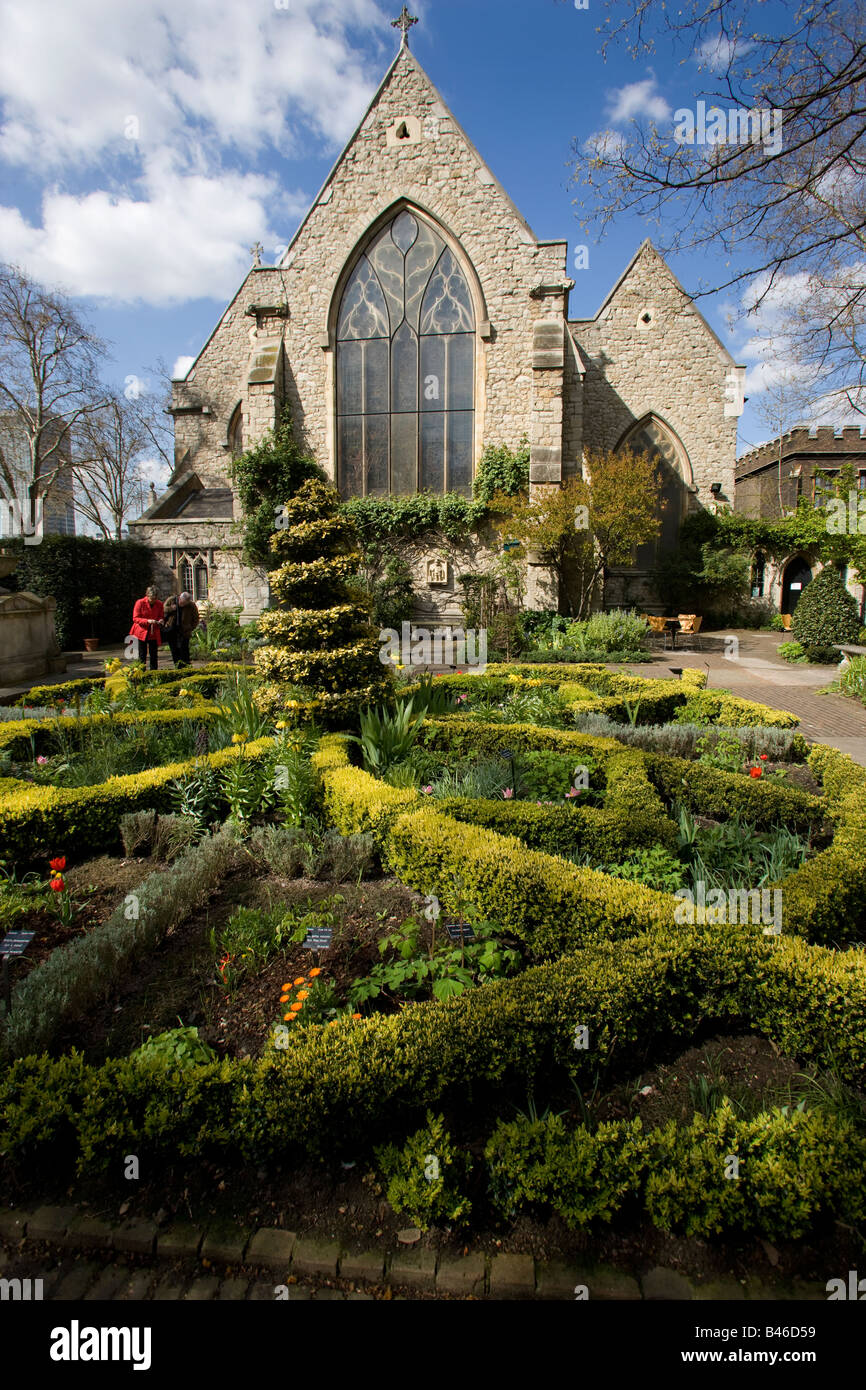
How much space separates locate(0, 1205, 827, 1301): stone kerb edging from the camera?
6.11 ft

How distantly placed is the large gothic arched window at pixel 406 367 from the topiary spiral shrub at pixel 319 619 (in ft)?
38.3

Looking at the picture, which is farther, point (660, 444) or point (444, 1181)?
point (660, 444)

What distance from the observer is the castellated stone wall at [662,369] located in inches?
806

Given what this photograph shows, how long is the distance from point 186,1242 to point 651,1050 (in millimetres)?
1797

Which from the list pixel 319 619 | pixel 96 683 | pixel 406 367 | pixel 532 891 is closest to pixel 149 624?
pixel 96 683

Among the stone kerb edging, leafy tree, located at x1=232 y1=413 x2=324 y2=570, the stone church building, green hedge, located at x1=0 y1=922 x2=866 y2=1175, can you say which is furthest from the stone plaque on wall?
the stone kerb edging

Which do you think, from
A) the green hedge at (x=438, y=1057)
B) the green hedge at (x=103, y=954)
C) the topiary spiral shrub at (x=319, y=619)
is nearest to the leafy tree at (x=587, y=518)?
the topiary spiral shrub at (x=319, y=619)

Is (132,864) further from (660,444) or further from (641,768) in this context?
(660,444)

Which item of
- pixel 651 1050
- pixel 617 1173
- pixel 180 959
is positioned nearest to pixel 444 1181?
pixel 617 1173

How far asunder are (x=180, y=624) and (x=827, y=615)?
13684 millimetres

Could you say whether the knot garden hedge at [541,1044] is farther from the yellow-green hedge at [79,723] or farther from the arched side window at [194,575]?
the arched side window at [194,575]

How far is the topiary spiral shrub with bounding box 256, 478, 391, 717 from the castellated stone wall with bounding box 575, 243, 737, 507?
56.0 ft
